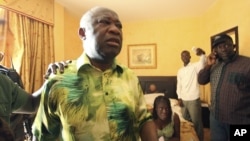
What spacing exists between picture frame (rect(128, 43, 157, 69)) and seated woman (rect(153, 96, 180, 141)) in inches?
69.0

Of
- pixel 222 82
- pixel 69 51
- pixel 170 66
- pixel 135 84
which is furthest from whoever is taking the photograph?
pixel 170 66

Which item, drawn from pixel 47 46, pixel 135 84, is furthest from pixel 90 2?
pixel 135 84

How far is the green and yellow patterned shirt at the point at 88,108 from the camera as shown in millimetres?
807

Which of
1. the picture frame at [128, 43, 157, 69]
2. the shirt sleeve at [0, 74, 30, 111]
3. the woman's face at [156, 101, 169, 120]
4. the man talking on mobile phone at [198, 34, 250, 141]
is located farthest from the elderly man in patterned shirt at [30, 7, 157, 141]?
the picture frame at [128, 43, 157, 69]

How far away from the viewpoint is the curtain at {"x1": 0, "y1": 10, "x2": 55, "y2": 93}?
2516 mm

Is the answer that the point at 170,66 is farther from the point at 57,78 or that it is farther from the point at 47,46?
the point at 57,78

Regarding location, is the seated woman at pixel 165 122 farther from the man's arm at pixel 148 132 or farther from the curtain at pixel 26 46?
the man's arm at pixel 148 132

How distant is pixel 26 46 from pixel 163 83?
240 cm

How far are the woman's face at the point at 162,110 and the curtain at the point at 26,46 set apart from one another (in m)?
1.51

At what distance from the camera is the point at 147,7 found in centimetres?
364

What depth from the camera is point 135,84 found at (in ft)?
3.20

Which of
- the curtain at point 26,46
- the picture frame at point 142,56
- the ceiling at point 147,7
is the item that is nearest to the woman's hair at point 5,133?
the curtain at point 26,46

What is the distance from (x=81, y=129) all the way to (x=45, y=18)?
256 centimetres

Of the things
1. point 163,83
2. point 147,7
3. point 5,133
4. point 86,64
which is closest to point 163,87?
point 163,83
